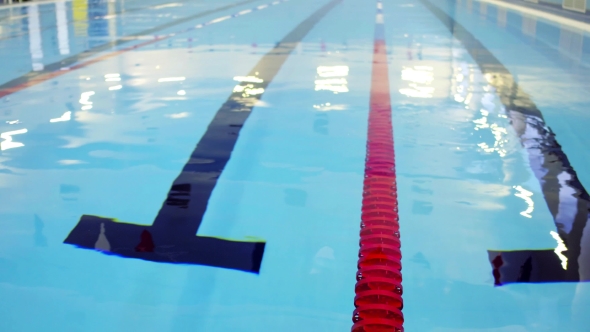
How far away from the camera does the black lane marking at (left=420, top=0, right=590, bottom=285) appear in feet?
6.21

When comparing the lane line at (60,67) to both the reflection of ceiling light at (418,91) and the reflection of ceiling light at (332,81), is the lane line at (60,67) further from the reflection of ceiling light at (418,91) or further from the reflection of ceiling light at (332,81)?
the reflection of ceiling light at (418,91)

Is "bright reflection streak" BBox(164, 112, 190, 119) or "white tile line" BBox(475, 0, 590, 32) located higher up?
"white tile line" BBox(475, 0, 590, 32)

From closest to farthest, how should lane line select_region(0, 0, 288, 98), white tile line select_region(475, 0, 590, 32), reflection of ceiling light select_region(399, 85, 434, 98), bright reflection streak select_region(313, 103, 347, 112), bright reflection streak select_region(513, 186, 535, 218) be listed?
bright reflection streak select_region(513, 186, 535, 218), bright reflection streak select_region(313, 103, 347, 112), reflection of ceiling light select_region(399, 85, 434, 98), lane line select_region(0, 0, 288, 98), white tile line select_region(475, 0, 590, 32)

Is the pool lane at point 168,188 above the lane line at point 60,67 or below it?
below

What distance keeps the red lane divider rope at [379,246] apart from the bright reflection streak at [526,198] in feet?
1.55

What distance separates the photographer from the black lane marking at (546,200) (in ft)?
6.21

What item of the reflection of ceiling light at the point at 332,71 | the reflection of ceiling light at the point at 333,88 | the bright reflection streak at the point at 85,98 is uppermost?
the reflection of ceiling light at the point at 332,71

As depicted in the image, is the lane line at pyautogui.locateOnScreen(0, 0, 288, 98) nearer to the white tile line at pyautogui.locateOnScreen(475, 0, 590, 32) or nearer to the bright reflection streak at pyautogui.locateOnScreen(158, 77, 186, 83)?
the bright reflection streak at pyautogui.locateOnScreen(158, 77, 186, 83)

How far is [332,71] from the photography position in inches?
212

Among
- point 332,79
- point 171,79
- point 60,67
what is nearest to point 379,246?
point 332,79

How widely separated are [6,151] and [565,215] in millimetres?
2531

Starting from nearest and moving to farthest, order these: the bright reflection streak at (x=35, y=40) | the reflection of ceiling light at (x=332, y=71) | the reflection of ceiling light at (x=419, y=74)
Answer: the reflection of ceiling light at (x=419, y=74), the reflection of ceiling light at (x=332, y=71), the bright reflection streak at (x=35, y=40)

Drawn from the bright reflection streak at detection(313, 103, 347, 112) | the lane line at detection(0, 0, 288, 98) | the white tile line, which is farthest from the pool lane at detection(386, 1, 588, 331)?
the white tile line

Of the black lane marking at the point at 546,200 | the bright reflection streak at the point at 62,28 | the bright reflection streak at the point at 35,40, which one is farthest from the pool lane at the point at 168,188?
the bright reflection streak at the point at 62,28
